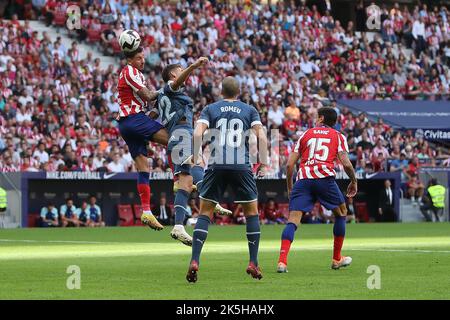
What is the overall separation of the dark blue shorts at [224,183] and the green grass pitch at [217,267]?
106 cm

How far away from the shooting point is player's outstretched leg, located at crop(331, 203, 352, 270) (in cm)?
1628

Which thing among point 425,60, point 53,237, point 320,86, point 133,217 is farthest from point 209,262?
point 425,60

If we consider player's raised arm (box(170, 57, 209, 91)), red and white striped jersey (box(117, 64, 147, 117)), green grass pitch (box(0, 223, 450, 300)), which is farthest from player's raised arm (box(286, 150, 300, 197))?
red and white striped jersey (box(117, 64, 147, 117))

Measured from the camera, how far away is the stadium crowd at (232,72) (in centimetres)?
3469

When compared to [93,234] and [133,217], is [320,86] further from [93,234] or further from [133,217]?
[93,234]

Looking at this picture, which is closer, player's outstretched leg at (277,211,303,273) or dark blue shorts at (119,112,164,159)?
player's outstretched leg at (277,211,303,273)

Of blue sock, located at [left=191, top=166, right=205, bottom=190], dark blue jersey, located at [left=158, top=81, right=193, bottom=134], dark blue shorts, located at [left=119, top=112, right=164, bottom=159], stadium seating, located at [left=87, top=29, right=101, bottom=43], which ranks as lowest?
blue sock, located at [left=191, top=166, right=205, bottom=190]

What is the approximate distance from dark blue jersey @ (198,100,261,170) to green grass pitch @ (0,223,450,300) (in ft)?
4.86

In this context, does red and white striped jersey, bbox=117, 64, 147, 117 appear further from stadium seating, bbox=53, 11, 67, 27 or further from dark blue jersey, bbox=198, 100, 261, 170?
stadium seating, bbox=53, 11, 67, 27

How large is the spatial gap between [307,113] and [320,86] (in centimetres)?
385

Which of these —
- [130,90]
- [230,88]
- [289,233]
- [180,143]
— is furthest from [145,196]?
[230,88]

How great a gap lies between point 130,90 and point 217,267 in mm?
2967

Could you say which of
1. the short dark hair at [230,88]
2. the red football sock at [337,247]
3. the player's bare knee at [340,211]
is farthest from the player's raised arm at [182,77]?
the red football sock at [337,247]

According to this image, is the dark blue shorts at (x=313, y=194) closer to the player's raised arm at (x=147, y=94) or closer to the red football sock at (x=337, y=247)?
the red football sock at (x=337, y=247)
